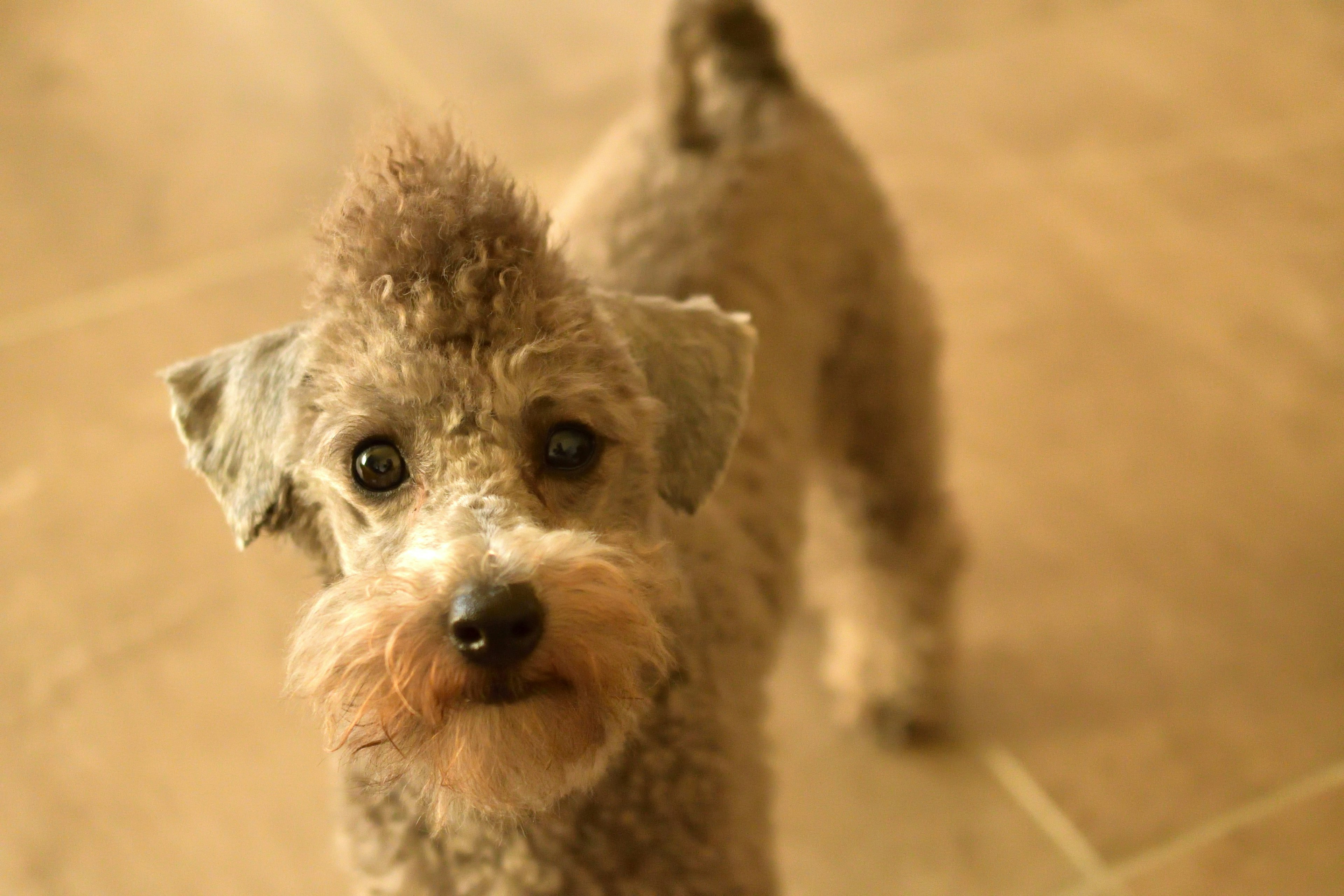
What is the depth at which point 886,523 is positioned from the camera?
1925 millimetres

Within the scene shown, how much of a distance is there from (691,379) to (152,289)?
173cm

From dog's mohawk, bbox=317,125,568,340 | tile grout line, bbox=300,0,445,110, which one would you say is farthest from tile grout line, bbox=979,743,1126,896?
tile grout line, bbox=300,0,445,110

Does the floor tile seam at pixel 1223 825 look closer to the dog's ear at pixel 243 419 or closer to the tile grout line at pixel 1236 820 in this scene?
the tile grout line at pixel 1236 820

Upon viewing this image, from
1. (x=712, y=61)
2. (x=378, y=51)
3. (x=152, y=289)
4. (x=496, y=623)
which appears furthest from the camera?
(x=378, y=51)

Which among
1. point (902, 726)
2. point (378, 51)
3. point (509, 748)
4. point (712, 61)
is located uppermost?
point (378, 51)

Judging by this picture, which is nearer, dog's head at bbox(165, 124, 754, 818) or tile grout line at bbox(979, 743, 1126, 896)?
dog's head at bbox(165, 124, 754, 818)

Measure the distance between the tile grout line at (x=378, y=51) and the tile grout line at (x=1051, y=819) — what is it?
72.9 inches

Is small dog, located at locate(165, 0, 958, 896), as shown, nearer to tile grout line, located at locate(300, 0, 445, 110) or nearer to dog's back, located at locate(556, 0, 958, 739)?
dog's back, located at locate(556, 0, 958, 739)

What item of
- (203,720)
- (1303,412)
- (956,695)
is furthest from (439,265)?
(1303,412)

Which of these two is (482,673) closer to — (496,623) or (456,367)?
(496,623)

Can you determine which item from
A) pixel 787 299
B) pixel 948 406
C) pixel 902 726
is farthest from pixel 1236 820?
pixel 787 299

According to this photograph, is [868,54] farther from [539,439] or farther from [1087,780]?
[539,439]

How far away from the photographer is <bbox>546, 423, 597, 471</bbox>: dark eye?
3.76ft

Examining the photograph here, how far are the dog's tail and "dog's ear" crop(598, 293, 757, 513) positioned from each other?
0.47m
